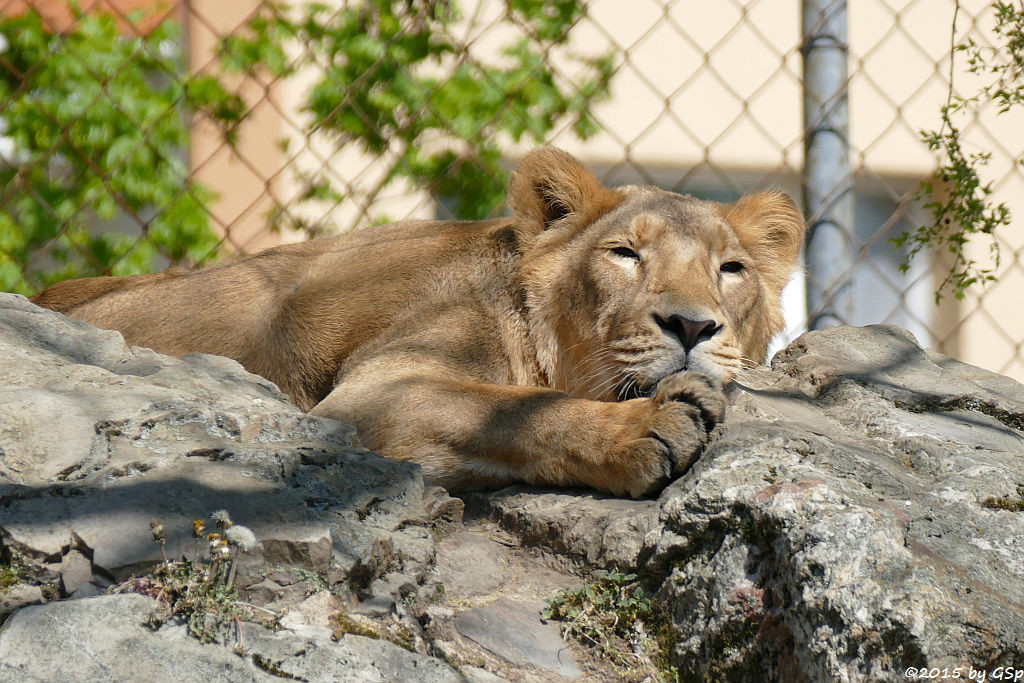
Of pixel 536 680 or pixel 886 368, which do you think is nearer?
pixel 536 680

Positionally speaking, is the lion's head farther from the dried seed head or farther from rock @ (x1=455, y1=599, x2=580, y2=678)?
the dried seed head

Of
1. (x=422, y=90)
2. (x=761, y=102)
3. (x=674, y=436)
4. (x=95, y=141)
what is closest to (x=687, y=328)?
(x=674, y=436)

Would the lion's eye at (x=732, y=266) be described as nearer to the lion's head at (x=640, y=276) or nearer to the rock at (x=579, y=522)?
the lion's head at (x=640, y=276)

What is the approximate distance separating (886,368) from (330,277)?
1928 mm

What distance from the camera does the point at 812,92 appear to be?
4.69 metres

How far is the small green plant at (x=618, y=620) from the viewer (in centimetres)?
215

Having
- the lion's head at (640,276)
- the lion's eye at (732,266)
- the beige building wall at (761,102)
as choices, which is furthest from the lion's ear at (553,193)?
the beige building wall at (761,102)

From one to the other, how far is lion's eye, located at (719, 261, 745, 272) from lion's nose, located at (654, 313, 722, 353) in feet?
1.75

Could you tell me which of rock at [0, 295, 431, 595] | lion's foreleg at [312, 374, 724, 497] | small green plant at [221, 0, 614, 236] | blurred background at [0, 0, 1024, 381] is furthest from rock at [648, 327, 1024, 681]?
small green plant at [221, 0, 614, 236]

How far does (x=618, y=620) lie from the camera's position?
2.22m

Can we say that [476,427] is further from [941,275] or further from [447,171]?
[941,275]

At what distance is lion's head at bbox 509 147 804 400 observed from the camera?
3102mm

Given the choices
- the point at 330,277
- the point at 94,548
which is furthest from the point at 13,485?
the point at 330,277

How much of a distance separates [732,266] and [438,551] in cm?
166
